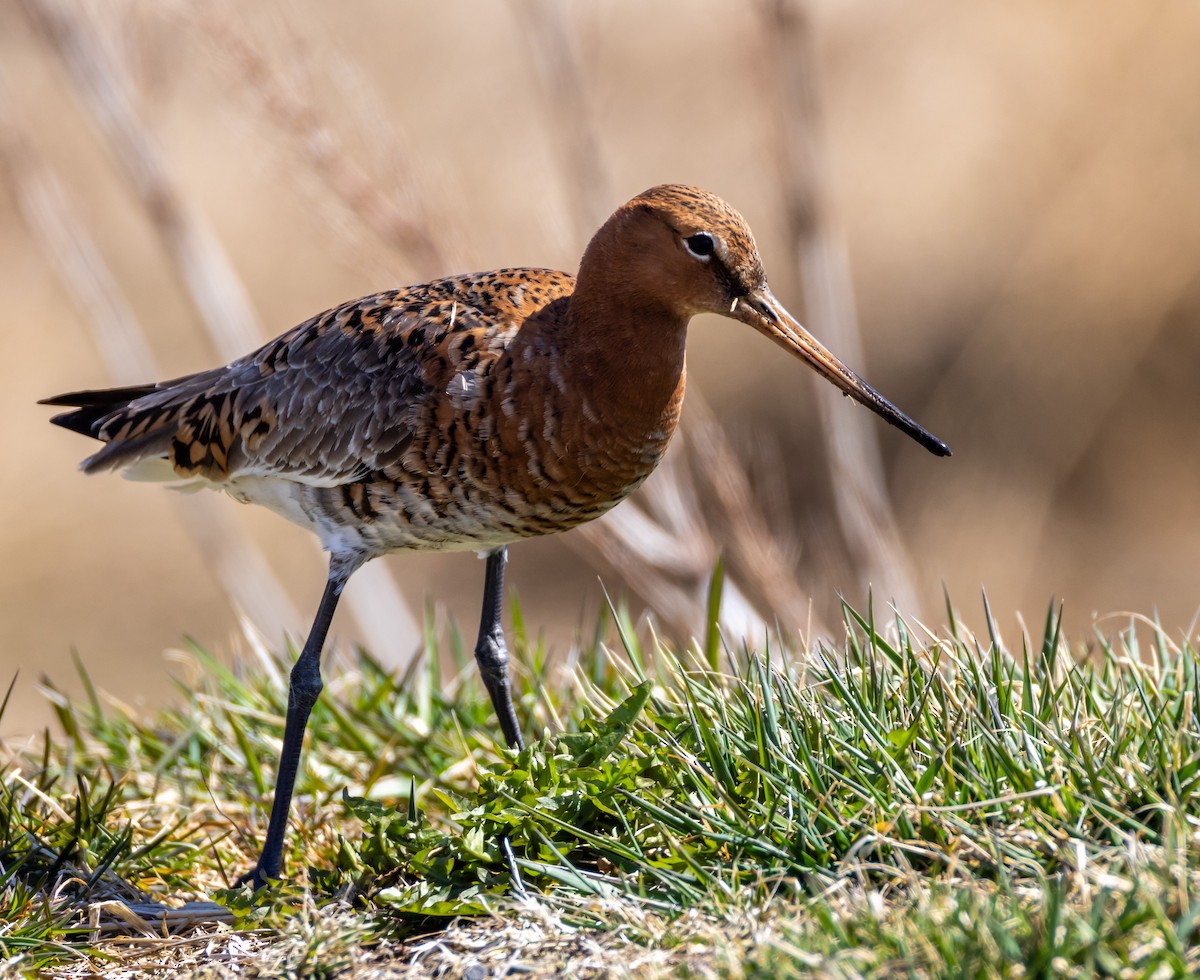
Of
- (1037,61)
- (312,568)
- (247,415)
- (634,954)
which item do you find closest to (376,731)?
(247,415)

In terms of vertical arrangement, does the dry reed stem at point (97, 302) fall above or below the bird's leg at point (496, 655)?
above

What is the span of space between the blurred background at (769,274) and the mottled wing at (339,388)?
1555 millimetres

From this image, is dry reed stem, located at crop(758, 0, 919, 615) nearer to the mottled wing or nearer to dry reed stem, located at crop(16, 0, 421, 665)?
the mottled wing

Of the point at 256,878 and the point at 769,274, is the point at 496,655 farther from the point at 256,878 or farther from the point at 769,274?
the point at 769,274

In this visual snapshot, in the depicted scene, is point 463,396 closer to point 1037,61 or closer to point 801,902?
point 801,902

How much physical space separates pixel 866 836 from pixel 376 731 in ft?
6.96

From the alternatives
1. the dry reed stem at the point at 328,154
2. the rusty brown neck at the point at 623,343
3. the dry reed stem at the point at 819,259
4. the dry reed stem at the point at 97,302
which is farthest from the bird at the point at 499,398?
the dry reed stem at the point at 97,302

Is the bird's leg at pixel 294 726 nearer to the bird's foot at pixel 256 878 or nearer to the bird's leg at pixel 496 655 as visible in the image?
the bird's foot at pixel 256 878

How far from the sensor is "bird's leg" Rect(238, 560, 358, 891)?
11.1 ft

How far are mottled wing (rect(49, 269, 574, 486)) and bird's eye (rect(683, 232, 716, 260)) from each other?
0.52 metres

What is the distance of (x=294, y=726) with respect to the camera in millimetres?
3641

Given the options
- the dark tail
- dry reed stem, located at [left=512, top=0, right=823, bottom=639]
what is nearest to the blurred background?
dry reed stem, located at [left=512, top=0, right=823, bottom=639]

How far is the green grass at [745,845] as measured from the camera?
2.28m

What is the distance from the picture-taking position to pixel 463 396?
3.51 meters
